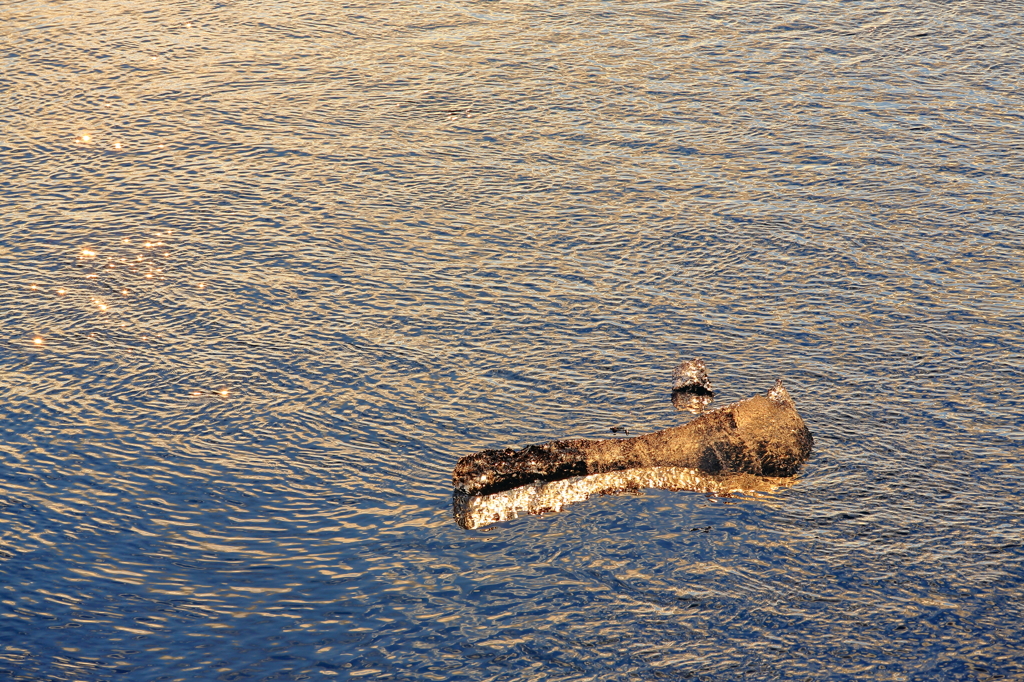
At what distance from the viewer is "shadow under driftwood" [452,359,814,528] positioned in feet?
20.4

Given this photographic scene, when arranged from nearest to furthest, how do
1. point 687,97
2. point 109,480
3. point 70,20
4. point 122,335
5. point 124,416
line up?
point 109,480 < point 124,416 < point 122,335 < point 687,97 < point 70,20

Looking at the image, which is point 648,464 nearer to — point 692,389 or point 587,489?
point 587,489

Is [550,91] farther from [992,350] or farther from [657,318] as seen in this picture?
[992,350]

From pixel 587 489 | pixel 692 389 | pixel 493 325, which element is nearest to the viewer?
pixel 587 489

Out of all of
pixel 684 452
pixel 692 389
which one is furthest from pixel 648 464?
pixel 692 389

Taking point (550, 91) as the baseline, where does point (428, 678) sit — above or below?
below

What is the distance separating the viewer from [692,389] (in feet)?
22.9

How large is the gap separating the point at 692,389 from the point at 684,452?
24.9 inches

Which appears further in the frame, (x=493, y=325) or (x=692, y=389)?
(x=493, y=325)

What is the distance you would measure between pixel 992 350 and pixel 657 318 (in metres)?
2.16

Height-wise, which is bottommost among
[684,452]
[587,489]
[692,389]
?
[587,489]

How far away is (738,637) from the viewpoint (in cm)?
541

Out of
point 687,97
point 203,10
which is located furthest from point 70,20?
point 687,97

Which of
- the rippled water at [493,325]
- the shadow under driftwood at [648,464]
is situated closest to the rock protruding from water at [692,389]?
the rippled water at [493,325]
